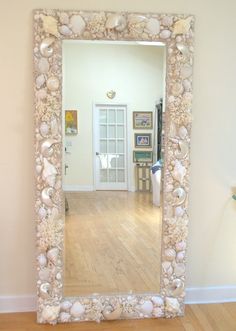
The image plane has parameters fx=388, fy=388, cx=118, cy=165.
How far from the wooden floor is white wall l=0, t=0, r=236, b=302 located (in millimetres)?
204

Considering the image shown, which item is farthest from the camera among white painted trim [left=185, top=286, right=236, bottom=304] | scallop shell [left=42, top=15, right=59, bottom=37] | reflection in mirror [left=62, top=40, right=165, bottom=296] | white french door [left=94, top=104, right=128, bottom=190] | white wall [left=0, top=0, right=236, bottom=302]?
white painted trim [left=185, top=286, right=236, bottom=304]

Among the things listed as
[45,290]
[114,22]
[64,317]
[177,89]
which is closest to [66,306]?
[64,317]

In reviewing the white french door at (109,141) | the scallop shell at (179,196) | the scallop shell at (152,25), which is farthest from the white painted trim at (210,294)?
the scallop shell at (152,25)

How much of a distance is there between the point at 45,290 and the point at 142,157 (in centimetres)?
116

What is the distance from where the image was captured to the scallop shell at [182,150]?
8.85 ft

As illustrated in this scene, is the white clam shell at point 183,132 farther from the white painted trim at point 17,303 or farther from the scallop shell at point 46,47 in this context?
the white painted trim at point 17,303

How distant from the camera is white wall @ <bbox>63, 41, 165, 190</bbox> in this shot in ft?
8.75

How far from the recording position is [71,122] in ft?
8.95

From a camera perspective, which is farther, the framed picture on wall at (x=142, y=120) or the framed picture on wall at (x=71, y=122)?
the framed picture on wall at (x=142, y=120)

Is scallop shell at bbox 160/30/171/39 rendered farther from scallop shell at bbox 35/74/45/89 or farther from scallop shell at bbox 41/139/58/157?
scallop shell at bbox 41/139/58/157

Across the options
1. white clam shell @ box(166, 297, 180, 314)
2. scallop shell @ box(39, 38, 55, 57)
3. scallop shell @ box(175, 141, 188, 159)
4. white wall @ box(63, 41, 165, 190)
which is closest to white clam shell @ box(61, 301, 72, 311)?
white clam shell @ box(166, 297, 180, 314)

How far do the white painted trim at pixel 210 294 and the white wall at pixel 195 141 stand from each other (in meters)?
0.04

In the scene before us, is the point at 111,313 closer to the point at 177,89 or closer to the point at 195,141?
the point at 195,141

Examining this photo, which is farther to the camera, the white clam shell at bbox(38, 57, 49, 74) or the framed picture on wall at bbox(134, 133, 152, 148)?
the framed picture on wall at bbox(134, 133, 152, 148)
